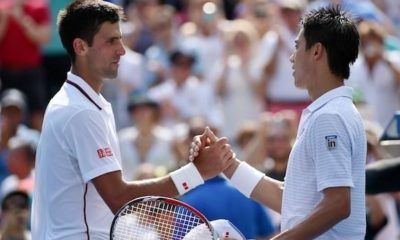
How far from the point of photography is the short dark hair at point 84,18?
6.10 m

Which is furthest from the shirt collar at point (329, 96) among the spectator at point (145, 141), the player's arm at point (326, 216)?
the spectator at point (145, 141)

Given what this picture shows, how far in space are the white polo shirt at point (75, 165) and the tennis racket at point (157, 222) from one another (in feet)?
0.78

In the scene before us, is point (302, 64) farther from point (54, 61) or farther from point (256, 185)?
point (54, 61)

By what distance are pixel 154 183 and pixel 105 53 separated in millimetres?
716

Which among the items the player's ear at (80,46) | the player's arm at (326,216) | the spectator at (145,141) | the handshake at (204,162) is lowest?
the spectator at (145,141)

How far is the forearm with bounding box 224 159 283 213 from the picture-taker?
624 cm

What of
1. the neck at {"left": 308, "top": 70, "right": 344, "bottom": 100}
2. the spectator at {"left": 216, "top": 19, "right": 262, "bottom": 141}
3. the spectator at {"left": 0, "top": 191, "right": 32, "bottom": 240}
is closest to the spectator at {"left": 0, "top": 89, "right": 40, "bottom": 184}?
the spectator at {"left": 216, "top": 19, "right": 262, "bottom": 141}

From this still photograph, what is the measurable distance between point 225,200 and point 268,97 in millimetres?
4230

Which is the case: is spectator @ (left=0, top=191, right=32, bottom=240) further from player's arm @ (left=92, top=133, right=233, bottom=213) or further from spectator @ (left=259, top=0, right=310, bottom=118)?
player's arm @ (left=92, top=133, right=233, bottom=213)

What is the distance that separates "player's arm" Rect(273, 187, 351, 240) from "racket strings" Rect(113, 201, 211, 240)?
0.52m

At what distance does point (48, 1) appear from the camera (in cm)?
1419

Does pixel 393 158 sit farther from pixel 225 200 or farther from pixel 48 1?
pixel 48 1

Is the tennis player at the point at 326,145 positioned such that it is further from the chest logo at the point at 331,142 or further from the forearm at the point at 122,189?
the forearm at the point at 122,189

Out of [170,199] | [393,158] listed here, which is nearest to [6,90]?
[393,158]
